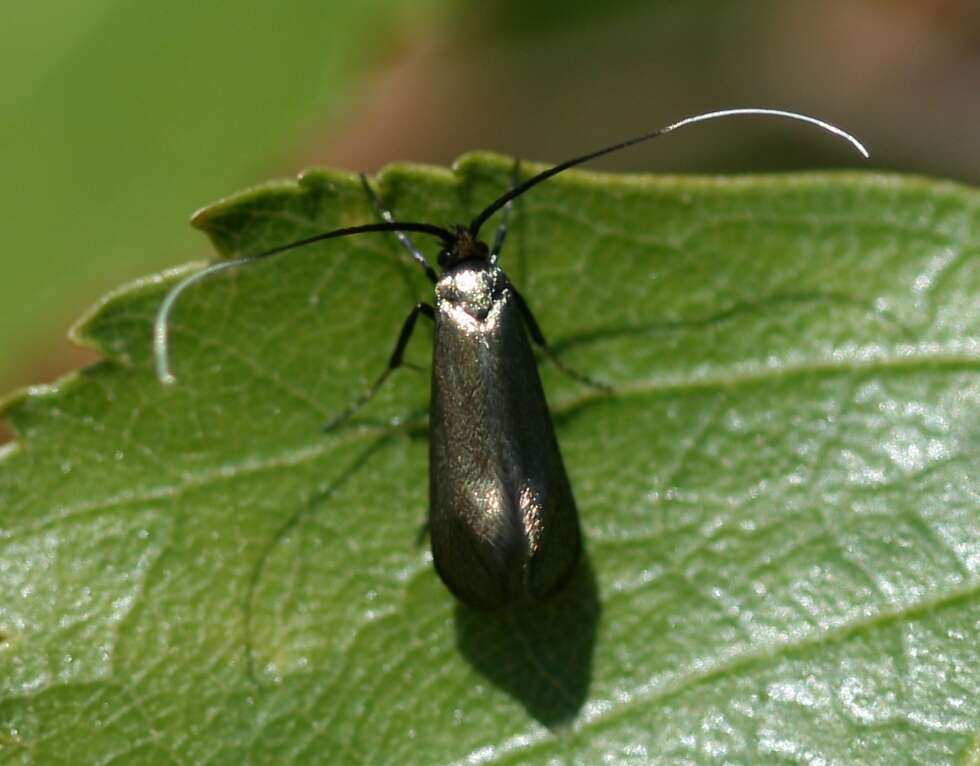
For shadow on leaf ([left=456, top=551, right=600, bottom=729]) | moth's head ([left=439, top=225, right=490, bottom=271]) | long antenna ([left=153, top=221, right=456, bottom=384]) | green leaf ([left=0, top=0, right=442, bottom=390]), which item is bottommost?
shadow on leaf ([left=456, top=551, right=600, bottom=729])

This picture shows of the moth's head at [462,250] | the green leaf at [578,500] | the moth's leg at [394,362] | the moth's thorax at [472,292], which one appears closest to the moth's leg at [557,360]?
the green leaf at [578,500]

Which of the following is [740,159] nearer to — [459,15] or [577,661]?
[459,15]

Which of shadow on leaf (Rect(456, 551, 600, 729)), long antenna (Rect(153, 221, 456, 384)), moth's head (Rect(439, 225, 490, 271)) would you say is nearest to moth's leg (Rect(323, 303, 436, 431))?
moth's head (Rect(439, 225, 490, 271))

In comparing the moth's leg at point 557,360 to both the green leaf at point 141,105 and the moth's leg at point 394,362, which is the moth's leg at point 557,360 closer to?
the moth's leg at point 394,362

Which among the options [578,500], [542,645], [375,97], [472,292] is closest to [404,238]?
[472,292]

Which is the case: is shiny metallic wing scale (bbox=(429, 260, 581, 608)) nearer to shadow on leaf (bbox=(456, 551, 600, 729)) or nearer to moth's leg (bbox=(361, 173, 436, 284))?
moth's leg (bbox=(361, 173, 436, 284))

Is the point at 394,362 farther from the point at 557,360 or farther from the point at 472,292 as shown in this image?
the point at 557,360

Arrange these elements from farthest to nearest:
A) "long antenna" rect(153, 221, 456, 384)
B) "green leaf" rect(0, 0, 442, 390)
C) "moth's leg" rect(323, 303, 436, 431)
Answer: "green leaf" rect(0, 0, 442, 390) < "moth's leg" rect(323, 303, 436, 431) < "long antenna" rect(153, 221, 456, 384)
